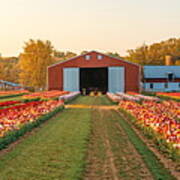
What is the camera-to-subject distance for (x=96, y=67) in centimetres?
4394

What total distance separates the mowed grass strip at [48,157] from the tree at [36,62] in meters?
48.2

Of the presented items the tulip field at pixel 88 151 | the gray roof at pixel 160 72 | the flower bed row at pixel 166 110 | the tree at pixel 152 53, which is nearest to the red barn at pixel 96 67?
the gray roof at pixel 160 72

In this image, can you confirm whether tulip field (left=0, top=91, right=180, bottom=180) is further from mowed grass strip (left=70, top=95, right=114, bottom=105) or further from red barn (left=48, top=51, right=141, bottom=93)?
red barn (left=48, top=51, right=141, bottom=93)

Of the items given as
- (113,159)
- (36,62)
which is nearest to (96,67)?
(36,62)

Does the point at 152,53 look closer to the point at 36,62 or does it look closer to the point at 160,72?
the point at 160,72

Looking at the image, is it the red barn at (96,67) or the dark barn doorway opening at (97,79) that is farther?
the dark barn doorway opening at (97,79)

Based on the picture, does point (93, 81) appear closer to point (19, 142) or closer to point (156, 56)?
point (156, 56)

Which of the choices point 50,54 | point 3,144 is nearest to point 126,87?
point 50,54

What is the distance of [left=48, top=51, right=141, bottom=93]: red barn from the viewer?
42.4m

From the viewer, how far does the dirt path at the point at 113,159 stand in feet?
20.4

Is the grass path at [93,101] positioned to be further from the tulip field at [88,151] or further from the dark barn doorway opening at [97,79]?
the dark barn doorway opening at [97,79]

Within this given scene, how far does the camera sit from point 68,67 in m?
44.1

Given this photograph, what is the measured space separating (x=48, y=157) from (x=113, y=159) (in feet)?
5.72

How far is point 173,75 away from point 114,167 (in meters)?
48.9
